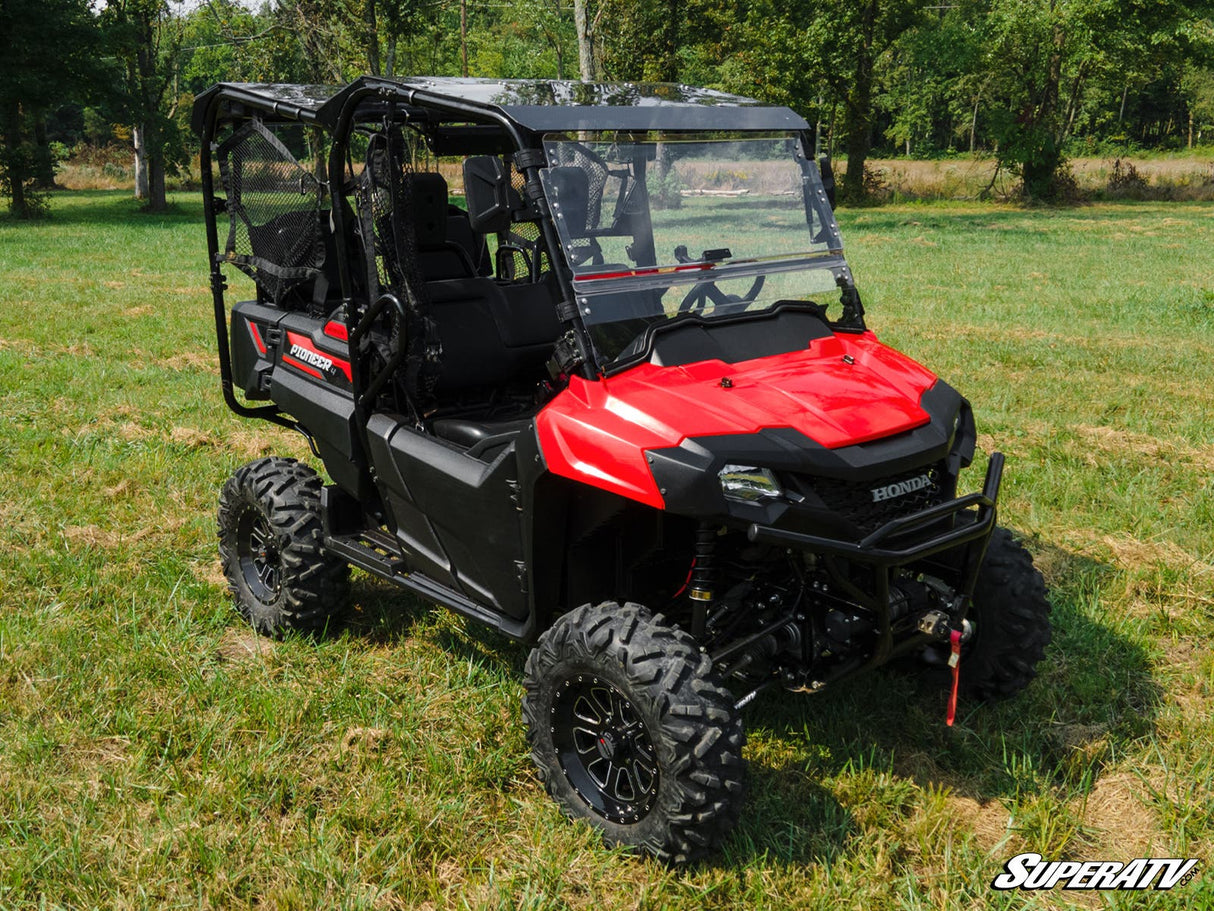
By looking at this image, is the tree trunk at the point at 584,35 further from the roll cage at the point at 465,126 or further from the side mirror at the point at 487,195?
the side mirror at the point at 487,195

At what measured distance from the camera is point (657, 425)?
3.09m

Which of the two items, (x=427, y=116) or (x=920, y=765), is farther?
(x=427, y=116)

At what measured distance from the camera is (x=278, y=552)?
15.0 ft

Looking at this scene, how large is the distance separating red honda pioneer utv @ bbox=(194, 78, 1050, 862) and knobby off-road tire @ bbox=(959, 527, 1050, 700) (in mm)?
11

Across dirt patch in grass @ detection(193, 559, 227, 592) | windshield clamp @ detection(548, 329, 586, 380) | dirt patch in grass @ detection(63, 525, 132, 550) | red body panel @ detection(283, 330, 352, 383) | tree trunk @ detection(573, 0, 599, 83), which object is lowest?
dirt patch in grass @ detection(193, 559, 227, 592)

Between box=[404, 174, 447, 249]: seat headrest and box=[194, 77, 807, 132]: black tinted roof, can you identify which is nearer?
box=[194, 77, 807, 132]: black tinted roof

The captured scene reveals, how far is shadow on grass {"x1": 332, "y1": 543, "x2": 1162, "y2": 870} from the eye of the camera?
342 cm

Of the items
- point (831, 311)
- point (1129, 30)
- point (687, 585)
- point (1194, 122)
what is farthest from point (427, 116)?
point (1194, 122)

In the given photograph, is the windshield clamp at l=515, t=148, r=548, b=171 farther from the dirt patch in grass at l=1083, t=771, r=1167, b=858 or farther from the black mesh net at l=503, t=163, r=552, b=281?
the dirt patch in grass at l=1083, t=771, r=1167, b=858

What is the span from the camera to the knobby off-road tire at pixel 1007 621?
3.83 m

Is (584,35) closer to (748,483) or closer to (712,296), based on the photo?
(712,296)

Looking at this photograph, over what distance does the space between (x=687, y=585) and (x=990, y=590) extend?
1153mm

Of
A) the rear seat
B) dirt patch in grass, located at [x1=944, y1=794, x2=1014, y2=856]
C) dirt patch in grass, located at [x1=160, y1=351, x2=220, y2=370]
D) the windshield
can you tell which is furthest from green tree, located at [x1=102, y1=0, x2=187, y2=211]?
dirt patch in grass, located at [x1=944, y1=794, x2=1014, y2=856]

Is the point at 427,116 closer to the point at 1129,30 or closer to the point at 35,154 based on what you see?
the point at 35,154
